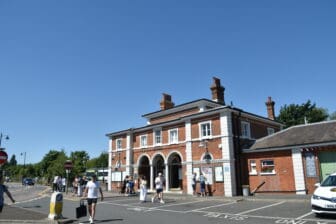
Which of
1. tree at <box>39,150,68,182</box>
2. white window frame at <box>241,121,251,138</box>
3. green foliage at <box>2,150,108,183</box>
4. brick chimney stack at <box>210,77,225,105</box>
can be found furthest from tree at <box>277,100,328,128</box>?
tree at <box>39,150,68,182</box>

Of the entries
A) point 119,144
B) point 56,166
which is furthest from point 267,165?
point 56,166

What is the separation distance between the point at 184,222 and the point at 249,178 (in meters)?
14.8

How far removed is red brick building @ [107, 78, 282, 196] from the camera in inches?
992

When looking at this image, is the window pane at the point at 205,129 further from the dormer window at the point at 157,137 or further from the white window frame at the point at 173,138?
the dormer window at the point at 157,137

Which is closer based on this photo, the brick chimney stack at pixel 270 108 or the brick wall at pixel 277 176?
the brick wall at pixel 277 176

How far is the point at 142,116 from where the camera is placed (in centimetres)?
3703

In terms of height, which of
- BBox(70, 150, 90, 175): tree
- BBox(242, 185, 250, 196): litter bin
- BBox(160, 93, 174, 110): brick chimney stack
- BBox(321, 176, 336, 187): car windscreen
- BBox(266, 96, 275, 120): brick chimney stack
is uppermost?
BBox(160, 93, 174, 110): brick chimney stack

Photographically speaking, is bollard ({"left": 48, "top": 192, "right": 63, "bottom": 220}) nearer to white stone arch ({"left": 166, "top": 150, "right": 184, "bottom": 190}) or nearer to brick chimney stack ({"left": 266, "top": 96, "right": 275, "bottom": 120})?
white stone arch ({"left": 166, "top": 150, "right": 184, "bottom": 190})

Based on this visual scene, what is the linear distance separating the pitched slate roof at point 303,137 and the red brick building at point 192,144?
228 centimetres

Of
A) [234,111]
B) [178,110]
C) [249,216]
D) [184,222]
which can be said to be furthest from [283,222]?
[178,110]

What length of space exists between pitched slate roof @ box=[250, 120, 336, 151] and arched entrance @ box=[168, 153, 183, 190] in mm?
8198

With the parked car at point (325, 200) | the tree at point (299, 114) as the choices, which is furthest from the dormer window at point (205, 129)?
the tree at point (299, 114)

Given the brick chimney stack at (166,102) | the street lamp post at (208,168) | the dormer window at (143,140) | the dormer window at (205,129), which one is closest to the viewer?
the street lamp post at (208,168)

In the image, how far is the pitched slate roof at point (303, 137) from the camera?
2148cm
